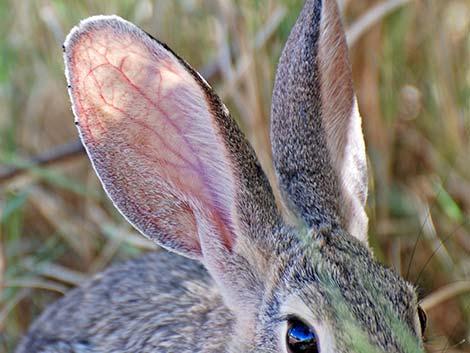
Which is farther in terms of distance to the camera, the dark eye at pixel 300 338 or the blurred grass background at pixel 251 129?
the blurred grass background at pixel 251 129

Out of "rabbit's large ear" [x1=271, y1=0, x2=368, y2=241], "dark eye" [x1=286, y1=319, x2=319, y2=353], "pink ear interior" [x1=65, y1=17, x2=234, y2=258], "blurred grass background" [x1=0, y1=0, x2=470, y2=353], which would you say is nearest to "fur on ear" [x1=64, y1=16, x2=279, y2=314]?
"pink ear interior" [x1=65, y1=17, x2=234, y2=258]

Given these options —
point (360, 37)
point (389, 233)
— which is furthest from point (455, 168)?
point (360, 37)

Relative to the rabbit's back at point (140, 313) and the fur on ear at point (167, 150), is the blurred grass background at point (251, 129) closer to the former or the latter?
the rabbit's back at point (140, 313)

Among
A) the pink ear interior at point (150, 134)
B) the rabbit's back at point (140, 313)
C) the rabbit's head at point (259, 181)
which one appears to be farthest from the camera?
the rabbit's back at point (140, 313)

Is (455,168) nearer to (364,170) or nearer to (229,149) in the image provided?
(364,170)

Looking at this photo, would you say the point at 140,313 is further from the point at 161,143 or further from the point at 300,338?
the point at 300,338

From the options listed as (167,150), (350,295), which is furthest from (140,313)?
(350,295)

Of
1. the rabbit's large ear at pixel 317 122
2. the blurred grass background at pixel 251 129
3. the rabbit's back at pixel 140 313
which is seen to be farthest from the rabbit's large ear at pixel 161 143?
the blurred grass background at pixel 251 129
